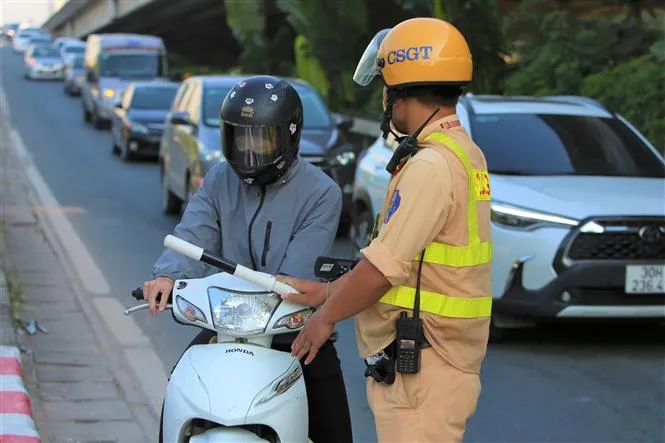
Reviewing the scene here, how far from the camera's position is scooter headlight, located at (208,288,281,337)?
3.51 metres

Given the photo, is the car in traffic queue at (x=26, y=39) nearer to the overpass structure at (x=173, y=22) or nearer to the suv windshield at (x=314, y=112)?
the overpass structure at (x=173, y=22)

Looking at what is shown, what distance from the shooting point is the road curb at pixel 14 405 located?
18.3ft

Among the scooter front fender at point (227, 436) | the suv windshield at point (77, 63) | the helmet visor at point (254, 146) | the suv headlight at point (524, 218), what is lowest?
the suv windshield at point (77, 63)

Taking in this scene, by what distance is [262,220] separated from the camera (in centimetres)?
393

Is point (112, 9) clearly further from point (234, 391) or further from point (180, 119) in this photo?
point (234, 391)

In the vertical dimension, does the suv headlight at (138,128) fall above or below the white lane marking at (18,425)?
below

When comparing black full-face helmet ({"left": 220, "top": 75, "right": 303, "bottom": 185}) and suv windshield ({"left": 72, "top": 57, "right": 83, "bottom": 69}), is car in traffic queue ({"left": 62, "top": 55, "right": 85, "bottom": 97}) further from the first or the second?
black full-face helmet ({"left": 220, "top": 75, "right": 303, "bottom": 185})

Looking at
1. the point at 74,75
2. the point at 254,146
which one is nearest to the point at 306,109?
the point at 254,146

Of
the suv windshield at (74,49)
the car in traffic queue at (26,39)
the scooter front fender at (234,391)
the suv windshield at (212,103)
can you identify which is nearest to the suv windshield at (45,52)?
the suv windshield at (74,49)

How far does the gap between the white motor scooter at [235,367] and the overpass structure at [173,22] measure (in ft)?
131

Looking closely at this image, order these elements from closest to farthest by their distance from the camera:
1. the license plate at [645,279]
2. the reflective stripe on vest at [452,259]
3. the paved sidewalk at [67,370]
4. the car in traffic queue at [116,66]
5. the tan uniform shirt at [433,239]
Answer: the tan uniform shirt at [433,239], the reflective stripe on vest at [452,259], the paved sidewalk at [67,370], the license plate at [645,279], the car in traffic queue at [116,66]

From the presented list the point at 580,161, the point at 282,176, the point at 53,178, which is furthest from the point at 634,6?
the point at 282,176

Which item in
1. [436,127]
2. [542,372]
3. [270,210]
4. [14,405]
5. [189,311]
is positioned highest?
[436,127]

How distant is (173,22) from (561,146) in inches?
1959
